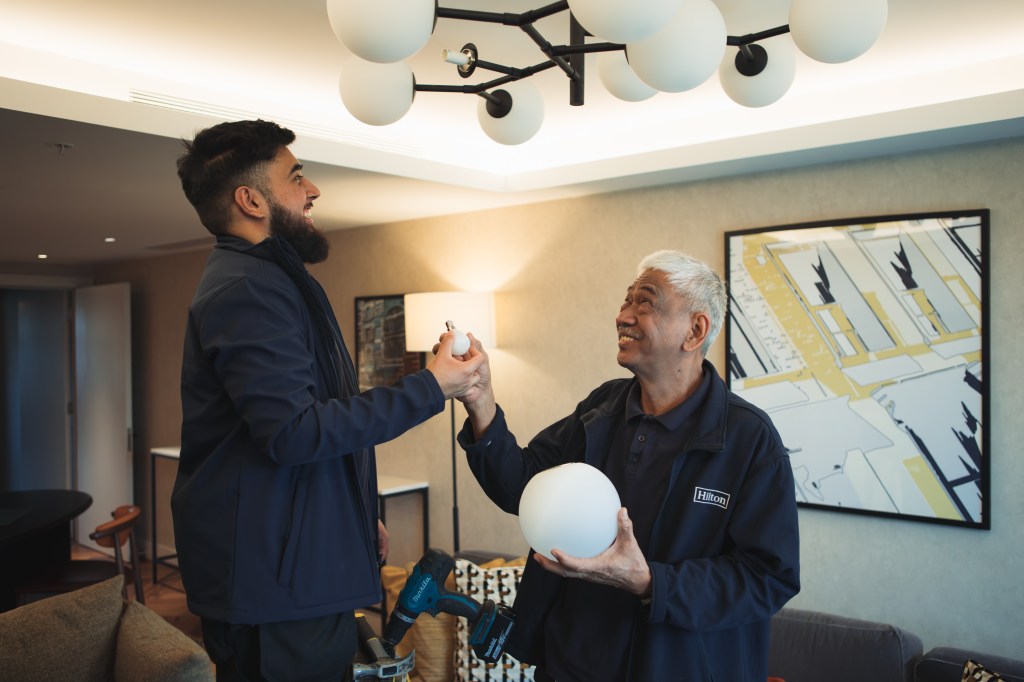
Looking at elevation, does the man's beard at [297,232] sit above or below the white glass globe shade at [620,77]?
below

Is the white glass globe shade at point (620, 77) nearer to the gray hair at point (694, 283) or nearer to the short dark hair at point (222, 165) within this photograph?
the gray hair at point (694, 283)

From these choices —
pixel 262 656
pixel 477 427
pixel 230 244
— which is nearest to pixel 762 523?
pixel 477 427

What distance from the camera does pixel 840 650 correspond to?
272cm

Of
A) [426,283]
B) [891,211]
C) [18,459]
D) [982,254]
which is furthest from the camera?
[18,459]

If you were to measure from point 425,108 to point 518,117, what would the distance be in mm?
1574

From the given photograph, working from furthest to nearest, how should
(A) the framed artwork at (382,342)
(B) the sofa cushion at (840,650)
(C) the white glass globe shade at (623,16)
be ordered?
(A) the framed artwork at (382,342) → (B) the sofa cushion at (840,650) → (C) the white glass globe shade at (623,16)

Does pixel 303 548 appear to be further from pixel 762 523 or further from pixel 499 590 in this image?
pixel 499 590

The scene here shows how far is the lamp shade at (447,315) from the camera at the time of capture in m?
4.25

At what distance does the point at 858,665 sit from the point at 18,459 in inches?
317

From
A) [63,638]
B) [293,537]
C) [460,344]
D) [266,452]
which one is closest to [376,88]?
[460,344]

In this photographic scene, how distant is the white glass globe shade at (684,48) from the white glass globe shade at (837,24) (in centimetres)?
14

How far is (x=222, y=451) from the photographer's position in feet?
4.75

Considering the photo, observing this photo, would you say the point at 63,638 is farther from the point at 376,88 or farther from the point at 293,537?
the point at 376,88

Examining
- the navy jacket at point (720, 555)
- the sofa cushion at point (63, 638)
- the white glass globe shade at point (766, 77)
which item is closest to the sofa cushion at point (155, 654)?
the sofa cushion at point (63, 638)
